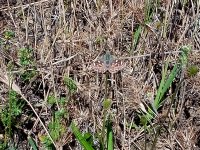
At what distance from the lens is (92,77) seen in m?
2.22

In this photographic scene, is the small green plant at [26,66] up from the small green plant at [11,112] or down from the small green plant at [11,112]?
up

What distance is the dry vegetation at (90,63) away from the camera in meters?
2.08

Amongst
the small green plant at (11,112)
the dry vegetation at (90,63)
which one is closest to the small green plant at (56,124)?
the dry vegetation at (90,63)

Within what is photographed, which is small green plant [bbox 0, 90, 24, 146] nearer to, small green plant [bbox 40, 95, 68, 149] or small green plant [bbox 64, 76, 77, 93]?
small green plant [bbox 40, 95, 68, 149]

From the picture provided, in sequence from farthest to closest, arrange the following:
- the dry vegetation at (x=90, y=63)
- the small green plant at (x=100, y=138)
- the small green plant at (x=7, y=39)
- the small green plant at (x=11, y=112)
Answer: the small green plant at (x=7, y=39)
the dry vegetation at (x=90, y=63)
the small green plant at (x=11, y=112)
the small green plant at (x=100, y=138)

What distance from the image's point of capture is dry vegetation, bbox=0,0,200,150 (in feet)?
6.82

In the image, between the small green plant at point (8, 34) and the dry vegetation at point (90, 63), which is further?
the small green plant at point (8, 34)

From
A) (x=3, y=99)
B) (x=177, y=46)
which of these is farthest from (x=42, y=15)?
(x=177, y=46)

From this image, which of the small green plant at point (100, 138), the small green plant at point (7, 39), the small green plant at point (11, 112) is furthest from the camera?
the small green plant at point (7, 39)

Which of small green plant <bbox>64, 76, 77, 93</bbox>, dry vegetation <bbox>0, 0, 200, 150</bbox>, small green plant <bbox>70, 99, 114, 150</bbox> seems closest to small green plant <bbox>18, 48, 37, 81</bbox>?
dry vegetation <bbox>0, 0, 200, 150</bbox>

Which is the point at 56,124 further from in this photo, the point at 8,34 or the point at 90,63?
the point at 8,34

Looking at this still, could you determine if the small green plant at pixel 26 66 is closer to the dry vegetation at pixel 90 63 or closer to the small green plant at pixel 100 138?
the dry vegetation at pixel 90 63

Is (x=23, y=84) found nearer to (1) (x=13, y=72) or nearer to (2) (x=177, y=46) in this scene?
(1) (x=13, y=72)

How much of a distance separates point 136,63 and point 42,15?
23.8 inches
